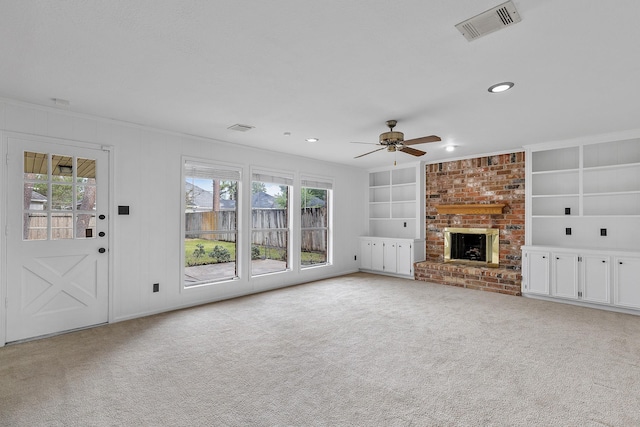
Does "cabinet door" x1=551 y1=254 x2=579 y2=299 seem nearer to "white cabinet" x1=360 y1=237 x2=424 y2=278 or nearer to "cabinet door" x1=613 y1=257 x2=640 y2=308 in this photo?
"cabinet door" x1=613 y1=257 x2=640 y2=308

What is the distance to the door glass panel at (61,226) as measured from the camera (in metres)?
3.63

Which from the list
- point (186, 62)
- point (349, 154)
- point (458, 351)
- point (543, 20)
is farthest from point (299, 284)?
point (543, 20)

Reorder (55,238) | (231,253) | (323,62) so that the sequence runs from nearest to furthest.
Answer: (323,62), (55,238), (231,253)

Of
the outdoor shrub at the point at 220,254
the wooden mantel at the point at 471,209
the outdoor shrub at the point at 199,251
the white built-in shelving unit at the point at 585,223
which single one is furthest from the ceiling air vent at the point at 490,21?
the outdoor shrub at the point at 220,254

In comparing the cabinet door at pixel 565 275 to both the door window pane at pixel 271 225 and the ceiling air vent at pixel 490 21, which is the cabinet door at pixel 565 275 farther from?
the door window pane at pixel 271 225

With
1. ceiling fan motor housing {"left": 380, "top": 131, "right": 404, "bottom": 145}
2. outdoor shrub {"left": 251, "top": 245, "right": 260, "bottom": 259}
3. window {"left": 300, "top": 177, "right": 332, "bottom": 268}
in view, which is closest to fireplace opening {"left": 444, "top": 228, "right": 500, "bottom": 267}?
window {"left": 300, "top": 177, "right": 332, "bottom": 268}

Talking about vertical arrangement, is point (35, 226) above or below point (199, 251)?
above

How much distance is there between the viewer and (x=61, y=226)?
3682 mm

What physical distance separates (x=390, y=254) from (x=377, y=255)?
1.16 ft

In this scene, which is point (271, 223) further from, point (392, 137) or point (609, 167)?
point (609, 167)

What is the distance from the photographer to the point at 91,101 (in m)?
3.36

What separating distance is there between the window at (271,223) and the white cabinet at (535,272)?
13.3ft

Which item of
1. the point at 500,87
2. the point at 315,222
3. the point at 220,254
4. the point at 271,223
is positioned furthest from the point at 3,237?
the point at 500,87

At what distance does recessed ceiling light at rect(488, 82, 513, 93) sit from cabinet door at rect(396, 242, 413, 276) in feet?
13.3
